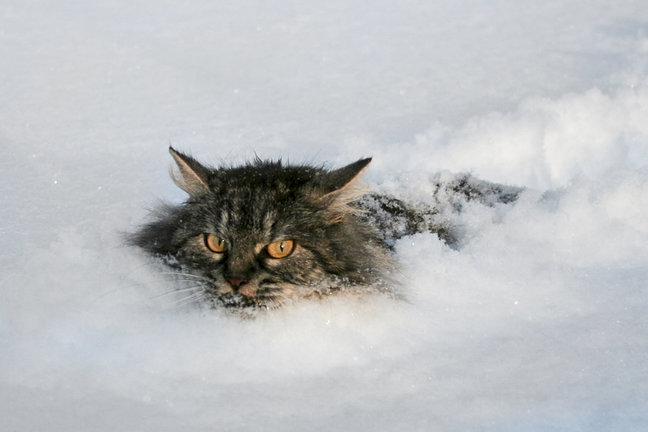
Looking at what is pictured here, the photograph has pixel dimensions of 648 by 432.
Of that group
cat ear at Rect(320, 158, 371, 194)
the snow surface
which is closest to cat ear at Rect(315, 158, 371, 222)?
cat ear at Rect(320, 158, 371, 194)

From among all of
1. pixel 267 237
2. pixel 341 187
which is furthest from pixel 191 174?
pixel 341 187

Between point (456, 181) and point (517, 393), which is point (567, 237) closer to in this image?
point (456, 181)

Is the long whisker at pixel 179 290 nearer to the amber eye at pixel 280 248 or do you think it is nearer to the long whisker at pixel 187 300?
the long whisker at pixel 187 300

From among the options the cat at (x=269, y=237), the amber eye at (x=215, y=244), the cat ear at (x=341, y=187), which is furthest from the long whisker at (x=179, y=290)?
the cat ear at (x=341, y=187)

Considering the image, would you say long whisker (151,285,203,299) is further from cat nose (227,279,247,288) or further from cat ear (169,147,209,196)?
cat ear (169,147,209,196)

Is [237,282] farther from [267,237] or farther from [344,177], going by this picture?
[344,177]

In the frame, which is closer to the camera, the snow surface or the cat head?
the snow surface

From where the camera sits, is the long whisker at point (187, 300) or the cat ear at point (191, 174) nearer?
the long whisker at point (187, 300)

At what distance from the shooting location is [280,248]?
3.11 meters

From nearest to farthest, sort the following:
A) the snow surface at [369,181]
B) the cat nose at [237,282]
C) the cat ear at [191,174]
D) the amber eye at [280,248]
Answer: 1. the snow surface at [369,181]
2. the cat nose at [237,282]
3. the amber eye at [280,248]
4. the cat ear at [191,174]

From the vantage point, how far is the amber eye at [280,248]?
310 centimetres

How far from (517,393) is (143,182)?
2.93m

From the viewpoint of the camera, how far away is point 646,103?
Answer: 19.4ft

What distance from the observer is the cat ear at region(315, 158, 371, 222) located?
10.3 ft
